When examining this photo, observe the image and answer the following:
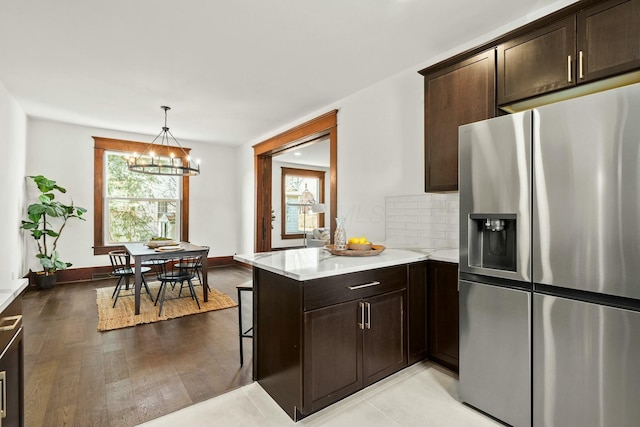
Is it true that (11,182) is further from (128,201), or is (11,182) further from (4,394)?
(4,394)

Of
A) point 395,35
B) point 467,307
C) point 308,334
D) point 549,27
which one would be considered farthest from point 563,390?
point 395,35

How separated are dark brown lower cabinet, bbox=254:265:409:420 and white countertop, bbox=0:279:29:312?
3.86 ft

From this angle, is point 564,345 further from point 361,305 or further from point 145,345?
point 145,345

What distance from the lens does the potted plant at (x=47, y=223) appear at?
193 inches

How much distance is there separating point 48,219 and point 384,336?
Answer: 5870mm

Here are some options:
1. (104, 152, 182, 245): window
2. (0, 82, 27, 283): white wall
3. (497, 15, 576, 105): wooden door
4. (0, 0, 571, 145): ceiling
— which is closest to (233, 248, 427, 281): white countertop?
(497, 15, 576, 105): wooden door

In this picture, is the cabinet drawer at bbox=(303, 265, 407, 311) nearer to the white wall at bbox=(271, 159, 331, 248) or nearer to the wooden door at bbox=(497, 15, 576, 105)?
the wooden door at bbox=(497, 15, 576, 105)

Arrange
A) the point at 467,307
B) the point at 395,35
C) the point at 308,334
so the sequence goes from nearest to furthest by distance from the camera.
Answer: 1. the point at 308,334
2. the point at 467,307
3. the point at 395,35

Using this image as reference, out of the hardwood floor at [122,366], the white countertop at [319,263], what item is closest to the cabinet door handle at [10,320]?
the hardwood floor at [122,366]

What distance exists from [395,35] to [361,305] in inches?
87.0

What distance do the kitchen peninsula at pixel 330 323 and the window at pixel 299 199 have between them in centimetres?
713

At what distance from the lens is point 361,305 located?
6.68 ft

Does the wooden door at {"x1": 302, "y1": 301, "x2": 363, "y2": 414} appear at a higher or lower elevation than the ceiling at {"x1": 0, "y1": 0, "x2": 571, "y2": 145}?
lower

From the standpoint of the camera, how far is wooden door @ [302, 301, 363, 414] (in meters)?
1.81
